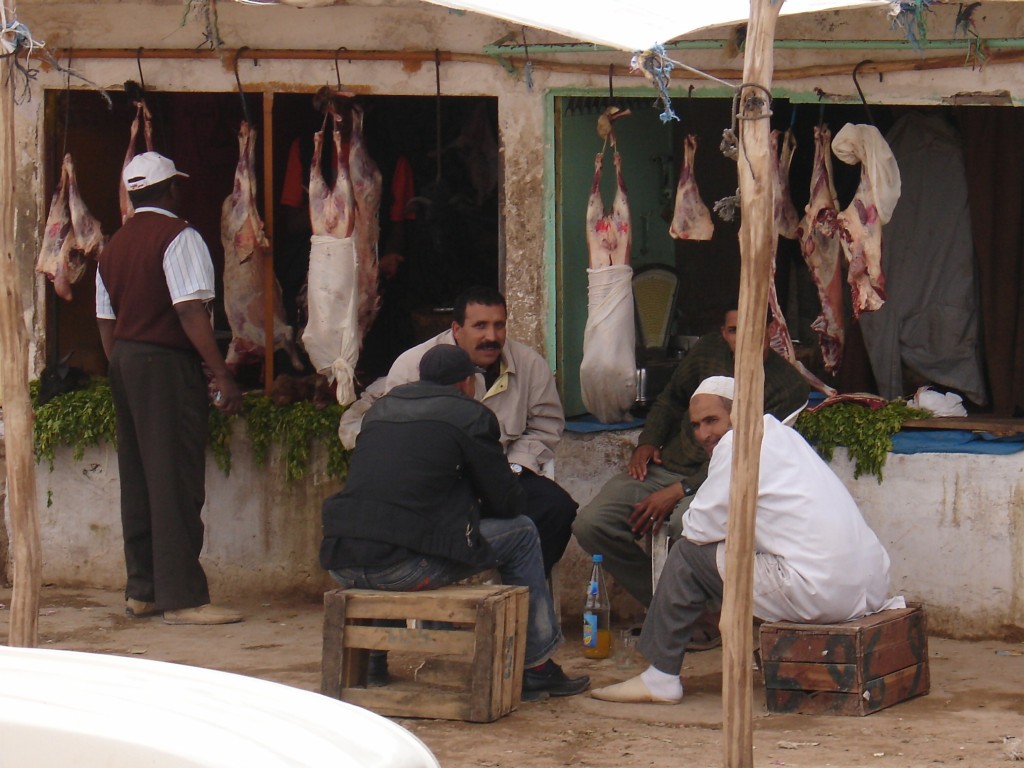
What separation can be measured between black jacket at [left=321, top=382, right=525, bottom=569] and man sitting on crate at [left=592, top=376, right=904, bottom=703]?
2.32 feet

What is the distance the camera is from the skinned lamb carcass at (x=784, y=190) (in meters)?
6.55

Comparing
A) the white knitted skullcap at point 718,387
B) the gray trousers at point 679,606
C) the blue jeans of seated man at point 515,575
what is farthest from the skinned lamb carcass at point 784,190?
the blue jeans of seated man at point 515,575

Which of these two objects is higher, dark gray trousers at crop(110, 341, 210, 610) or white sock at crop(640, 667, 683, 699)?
dark gray trousers at crop(110, 341, 210, 610)

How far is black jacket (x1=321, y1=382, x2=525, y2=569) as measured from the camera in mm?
5148

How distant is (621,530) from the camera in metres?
6.23

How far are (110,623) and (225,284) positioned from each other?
67.7 inches

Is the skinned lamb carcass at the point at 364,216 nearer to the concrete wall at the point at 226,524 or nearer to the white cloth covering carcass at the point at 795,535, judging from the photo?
the concrete wall at the point at 226,524

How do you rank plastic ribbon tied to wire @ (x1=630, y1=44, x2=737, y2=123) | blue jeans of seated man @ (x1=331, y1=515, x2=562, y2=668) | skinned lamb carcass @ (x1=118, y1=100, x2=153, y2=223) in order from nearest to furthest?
plastic ribbon tied to wire @ (x1=630, y1=44, x2=737, y2=123), blue jeans of seated man @ (x1=331, y1=515, x2=562, y2=668), skinned lamb carcass @ (x1=118, y1=100, x2=153, y2=223)

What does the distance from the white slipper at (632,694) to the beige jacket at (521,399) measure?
1151mm

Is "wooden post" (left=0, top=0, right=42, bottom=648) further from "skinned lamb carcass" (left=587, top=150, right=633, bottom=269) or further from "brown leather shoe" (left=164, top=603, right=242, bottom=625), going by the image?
"skinned lamb carcass" (left=587, top=150, right=633, bottom=269)

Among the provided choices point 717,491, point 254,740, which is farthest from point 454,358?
point 254,740

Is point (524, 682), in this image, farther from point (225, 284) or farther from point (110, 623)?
point (225, 284)

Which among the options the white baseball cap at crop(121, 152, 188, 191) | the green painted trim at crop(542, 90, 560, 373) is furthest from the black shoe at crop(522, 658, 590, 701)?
the white baseball cap at crop(121, 152, 188, 191)

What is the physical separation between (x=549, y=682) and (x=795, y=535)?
1.09 metres
